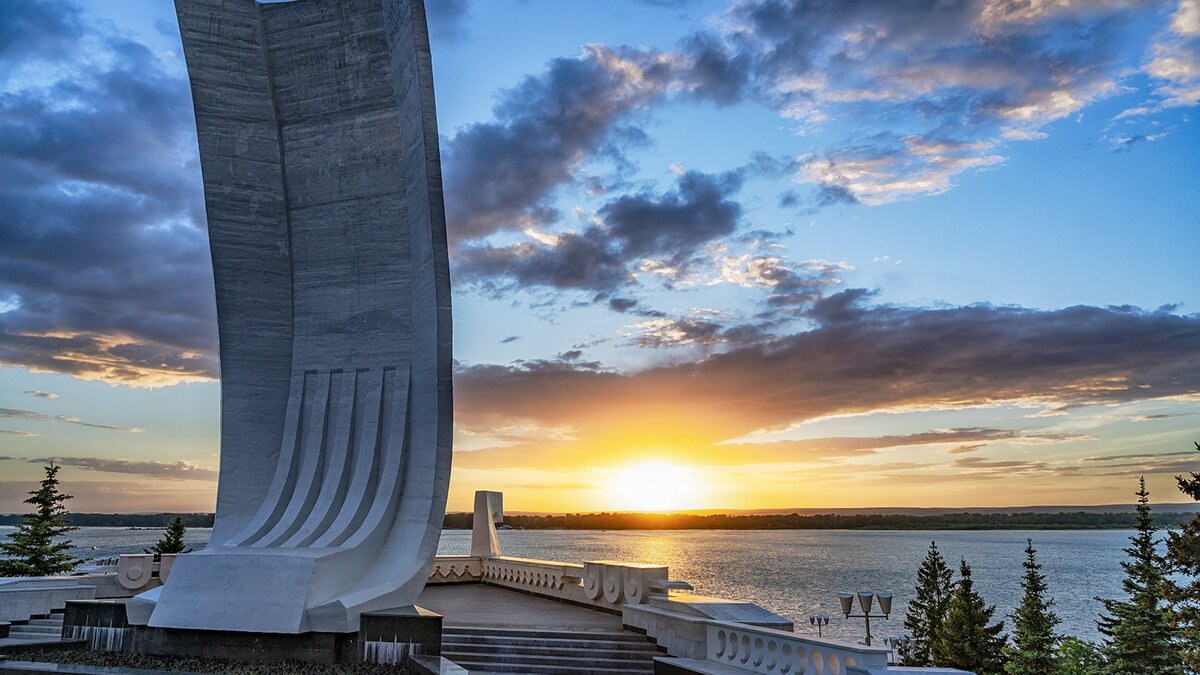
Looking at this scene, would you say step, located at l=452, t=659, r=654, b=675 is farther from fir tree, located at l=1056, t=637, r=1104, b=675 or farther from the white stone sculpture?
fir tree, located at l=1056, t=637, r=1104, b=675

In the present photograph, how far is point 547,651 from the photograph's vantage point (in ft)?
35.2

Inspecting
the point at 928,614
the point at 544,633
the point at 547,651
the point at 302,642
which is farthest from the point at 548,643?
the point at 928,614

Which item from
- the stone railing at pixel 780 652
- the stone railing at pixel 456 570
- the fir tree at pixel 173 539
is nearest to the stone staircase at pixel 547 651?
the stone railing at pixel 780 652

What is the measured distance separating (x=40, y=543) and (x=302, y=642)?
20.8m

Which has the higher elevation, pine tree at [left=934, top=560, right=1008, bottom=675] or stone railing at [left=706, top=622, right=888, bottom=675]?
stone railing at [left=706, top=622, right=888, bottom=675]

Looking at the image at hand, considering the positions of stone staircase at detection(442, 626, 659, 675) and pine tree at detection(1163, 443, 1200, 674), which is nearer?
stone staircase at detection(442, 626, 659, 675)

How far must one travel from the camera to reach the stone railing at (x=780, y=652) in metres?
6.58

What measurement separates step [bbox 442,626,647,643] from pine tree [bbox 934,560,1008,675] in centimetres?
3035

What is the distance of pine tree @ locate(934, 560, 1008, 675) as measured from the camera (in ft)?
117

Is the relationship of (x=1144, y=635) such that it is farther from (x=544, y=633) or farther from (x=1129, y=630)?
(x=544, y=633)

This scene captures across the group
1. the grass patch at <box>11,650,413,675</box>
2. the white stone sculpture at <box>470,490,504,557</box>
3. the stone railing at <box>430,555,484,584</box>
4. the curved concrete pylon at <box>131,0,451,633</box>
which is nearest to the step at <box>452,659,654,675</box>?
the grass patch at <box>11,650,413,675</box>

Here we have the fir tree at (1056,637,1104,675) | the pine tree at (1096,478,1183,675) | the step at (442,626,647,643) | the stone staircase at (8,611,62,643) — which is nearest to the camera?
the step at (442,626,647,643)

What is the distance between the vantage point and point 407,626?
10.5 m

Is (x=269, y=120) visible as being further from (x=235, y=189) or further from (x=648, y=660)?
(x=648, y=660)
